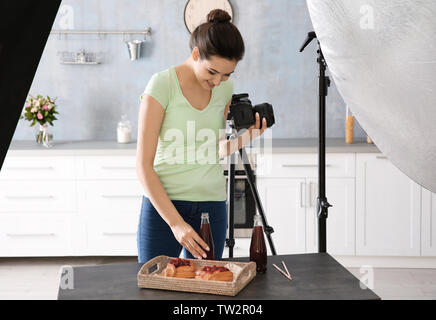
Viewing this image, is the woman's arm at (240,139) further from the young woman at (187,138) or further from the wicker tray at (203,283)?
the wicker tray at (203,283)

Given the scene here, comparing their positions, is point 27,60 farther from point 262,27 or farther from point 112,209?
point 262,27

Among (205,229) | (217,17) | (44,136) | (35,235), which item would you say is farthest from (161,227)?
(44,136)

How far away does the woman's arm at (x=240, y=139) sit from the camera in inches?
59.1

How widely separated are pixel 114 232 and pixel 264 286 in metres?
2.32

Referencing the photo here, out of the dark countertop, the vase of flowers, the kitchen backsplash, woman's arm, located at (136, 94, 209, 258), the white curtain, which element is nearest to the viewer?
the white curtain

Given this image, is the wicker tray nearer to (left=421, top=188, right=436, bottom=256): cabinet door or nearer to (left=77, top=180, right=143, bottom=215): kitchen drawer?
(left=77, top=180, right=143, bottom=215): kitchen drawer

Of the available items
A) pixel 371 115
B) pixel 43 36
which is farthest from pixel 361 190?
pixel 43 36

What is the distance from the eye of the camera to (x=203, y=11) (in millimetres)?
3617

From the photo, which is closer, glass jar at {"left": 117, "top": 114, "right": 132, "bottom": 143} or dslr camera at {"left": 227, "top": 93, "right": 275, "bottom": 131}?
dslr camera at {"left": 227, "top": 93, "right": 275, "bottom": 131}

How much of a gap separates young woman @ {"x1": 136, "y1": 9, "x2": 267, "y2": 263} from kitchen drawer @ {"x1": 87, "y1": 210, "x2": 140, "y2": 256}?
1.73m

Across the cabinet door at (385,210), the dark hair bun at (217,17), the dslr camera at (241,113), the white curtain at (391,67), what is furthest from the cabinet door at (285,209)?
the white curtain at (391,67)

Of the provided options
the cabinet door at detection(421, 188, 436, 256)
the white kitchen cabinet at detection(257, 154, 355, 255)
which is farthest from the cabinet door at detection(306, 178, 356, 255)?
the cabinet door at detection(421, 188, 436, 256)

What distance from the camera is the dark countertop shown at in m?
0.98

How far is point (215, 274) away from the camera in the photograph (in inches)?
40.4
